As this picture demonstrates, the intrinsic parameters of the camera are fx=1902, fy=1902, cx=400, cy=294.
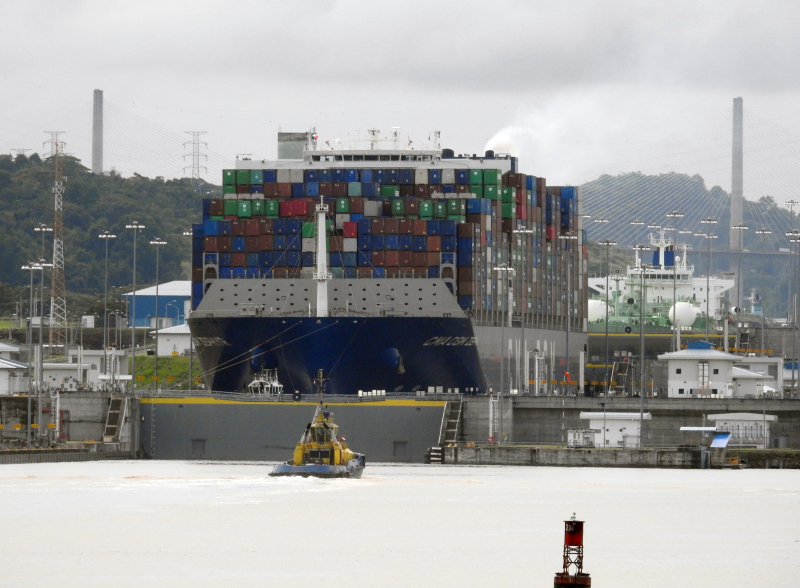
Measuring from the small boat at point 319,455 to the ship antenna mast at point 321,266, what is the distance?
2113cm

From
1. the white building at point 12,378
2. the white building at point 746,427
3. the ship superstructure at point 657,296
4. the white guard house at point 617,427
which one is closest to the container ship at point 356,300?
the white guard house at point 617,427

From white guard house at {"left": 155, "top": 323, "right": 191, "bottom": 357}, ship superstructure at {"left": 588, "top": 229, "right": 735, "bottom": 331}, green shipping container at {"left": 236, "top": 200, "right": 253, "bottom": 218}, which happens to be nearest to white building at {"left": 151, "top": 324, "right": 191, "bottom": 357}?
white guard house at {"left": 155, "top": 323, "right": 191, "bottom": 357}

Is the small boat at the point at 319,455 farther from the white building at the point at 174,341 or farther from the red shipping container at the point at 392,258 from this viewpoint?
the white building at the point at 174,341

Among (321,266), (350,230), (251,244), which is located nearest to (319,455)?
(321,266)

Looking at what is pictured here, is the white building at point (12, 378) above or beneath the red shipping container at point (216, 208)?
beneath

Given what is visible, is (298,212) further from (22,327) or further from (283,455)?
(22,327)

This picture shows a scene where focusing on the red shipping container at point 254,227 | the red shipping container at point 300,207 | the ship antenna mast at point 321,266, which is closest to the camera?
the ship antenna mast at point 321,266

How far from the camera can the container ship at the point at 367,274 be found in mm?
104938

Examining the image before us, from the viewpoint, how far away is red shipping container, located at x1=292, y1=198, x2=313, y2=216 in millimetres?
110188

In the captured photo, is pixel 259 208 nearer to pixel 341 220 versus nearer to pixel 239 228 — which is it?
pixel 239 228

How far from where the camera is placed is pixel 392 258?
107438mm

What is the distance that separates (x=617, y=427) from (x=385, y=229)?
1787 centimetres

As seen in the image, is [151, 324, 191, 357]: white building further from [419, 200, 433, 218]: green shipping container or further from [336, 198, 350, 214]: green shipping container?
[419, 200, 433, 218]: green shipping container

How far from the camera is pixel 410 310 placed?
10538 cm
